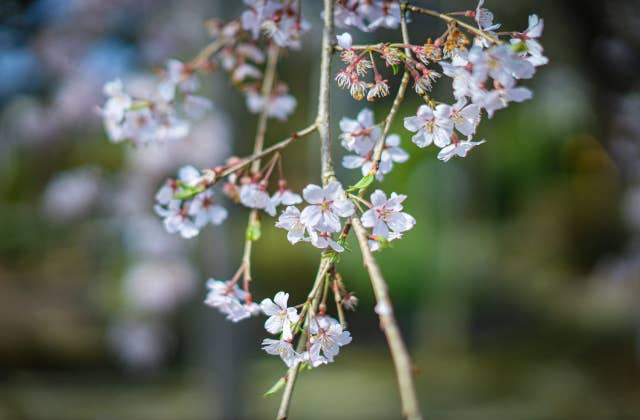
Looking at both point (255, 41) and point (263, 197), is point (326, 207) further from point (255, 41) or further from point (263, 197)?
point (255, 41)

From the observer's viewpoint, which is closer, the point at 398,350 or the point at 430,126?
the point at 398,350

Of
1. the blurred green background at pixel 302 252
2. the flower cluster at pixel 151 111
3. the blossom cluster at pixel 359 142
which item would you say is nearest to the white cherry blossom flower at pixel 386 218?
the blossom cluster at pixel 359 142

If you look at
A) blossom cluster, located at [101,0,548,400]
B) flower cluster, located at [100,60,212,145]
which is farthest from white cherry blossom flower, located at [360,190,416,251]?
flower cluster, located at [100,60,212,145]

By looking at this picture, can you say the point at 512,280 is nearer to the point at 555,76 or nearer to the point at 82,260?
the point at 555,76

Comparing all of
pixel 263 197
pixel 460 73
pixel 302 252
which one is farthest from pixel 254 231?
pixel 302 252

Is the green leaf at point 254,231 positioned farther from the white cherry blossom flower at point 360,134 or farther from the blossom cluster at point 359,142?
the white cherry blossom flower at point 360,134

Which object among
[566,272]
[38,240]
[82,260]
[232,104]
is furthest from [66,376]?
[566,272]
